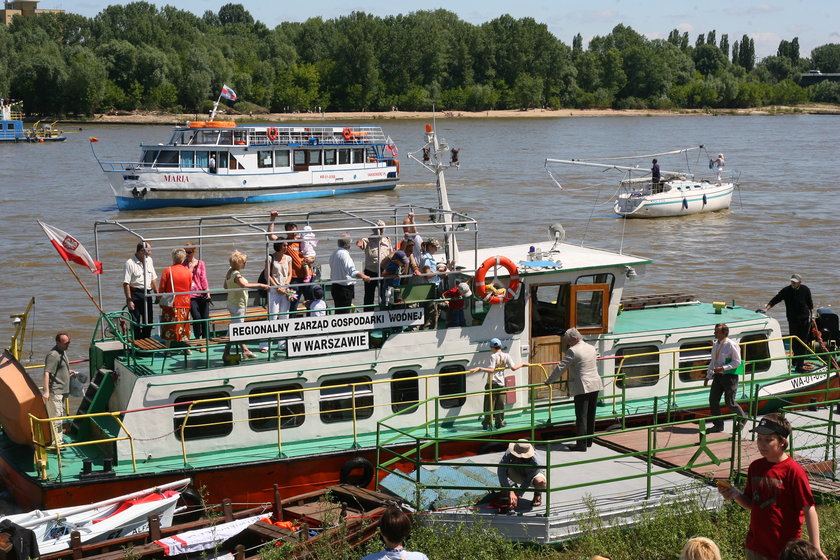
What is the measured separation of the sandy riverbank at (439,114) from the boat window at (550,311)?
95439 millimetres

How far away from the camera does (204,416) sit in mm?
12891

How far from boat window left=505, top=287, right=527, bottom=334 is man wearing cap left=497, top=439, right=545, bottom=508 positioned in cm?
332

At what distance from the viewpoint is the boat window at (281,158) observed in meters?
50.4

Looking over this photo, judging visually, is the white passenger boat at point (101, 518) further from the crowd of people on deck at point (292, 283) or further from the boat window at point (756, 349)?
the boat window at point (756, 349)

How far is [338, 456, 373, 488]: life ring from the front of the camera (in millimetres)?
12961

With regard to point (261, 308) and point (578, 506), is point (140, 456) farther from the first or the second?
point (578, 506)

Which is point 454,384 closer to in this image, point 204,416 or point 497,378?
point 497,378

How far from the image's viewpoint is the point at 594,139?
87688mm

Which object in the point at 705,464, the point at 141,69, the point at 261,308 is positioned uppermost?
the point at 141,69

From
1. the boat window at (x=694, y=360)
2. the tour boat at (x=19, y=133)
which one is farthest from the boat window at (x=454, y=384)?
the tour boat at (x=19, y=133)

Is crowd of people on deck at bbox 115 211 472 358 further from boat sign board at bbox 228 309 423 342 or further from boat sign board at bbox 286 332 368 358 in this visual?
boat sign board at bbox 286 332 368 358


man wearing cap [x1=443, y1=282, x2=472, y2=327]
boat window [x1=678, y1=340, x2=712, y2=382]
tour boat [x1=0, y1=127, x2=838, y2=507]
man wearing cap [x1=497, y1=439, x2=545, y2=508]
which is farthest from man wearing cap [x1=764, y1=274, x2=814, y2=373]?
man wearing cap [x1=497, y1=439, x2=545, y2=508]

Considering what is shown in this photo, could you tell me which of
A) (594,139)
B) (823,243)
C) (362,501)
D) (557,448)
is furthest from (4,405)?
(594,139)

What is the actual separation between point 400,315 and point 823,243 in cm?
2768
